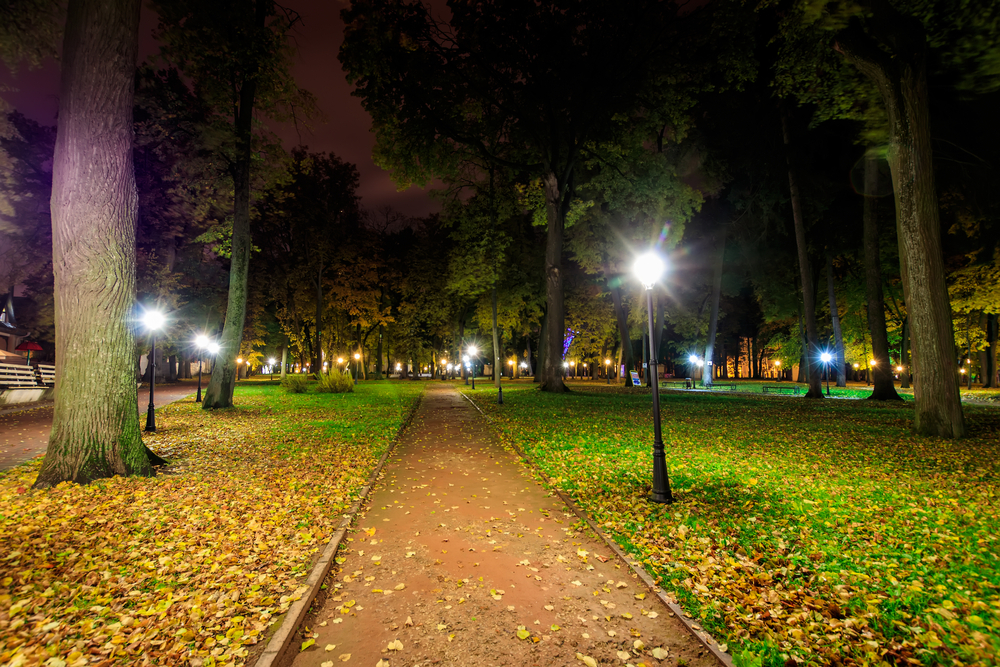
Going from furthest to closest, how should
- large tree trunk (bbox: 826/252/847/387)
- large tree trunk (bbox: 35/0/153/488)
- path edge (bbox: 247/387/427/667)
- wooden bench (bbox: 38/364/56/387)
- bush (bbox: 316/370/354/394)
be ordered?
large tree trunk (bbox: 826/252/847/387) → bush (bbox: 316/370/354/394) → wooden bench (bbox: 38/364/56/387) → large tree trunk (bbox: 35/0/153/488) → path edge (bbox: 247/387/427/667)

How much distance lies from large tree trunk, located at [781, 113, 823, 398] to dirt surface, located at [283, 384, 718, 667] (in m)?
20.5

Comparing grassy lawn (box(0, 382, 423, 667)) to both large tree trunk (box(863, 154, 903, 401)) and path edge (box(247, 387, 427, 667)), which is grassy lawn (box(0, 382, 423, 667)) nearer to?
path edge (box(247, 387, 427, 667))

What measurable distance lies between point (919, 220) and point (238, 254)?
20.9 meters

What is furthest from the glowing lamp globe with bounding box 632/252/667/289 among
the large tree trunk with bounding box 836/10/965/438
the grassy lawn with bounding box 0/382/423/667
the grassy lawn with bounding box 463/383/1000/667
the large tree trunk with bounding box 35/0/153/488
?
the large tree trunk with bounding box 836/10/965/438

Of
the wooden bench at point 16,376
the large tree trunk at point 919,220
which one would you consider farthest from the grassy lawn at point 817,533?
the wooden bench at point 16,376

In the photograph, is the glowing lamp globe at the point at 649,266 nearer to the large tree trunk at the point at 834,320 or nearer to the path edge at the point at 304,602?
the path edge at the point at 304,602

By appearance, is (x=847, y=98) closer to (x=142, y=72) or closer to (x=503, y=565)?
(x=503, y=565)

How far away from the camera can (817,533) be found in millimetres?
5117

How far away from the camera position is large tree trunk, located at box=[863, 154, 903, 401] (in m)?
18.8

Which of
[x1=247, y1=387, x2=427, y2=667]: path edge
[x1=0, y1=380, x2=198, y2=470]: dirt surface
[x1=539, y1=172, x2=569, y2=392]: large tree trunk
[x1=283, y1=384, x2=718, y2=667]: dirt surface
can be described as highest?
[x1=539, y1=172, x2=569, y2=392]: large tree trunk

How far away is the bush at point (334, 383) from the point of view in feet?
90.2

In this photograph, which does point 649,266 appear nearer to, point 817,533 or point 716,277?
point 817,533

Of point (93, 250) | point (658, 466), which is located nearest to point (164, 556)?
point (93, 250)

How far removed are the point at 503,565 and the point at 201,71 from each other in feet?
61.3
